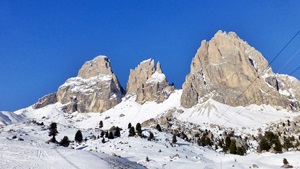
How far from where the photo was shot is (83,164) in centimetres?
3841

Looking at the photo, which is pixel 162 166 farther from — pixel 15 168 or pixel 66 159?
pixel 15 168

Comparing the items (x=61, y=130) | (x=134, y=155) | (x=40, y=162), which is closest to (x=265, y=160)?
(x=134, y=155)

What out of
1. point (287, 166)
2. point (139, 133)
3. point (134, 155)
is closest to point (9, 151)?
point (134, 155)

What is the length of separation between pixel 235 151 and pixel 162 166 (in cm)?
5585

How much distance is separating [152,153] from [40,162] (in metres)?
36.8

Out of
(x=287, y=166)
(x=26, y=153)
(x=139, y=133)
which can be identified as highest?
(x=139, y=133)

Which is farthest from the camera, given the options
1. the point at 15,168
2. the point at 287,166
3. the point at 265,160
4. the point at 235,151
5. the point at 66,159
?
the point at 235,151

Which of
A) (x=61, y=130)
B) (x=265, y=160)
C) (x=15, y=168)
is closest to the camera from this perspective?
(x=15, y=168)

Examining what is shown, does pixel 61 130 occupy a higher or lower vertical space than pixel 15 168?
higher

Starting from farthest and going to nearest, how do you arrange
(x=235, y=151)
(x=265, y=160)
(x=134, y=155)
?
(x=235, y=151)
(x=134, y=155)
(x=265, y=160)

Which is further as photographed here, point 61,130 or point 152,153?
point 61,130

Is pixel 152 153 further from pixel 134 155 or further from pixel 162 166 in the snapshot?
pixel 162 166

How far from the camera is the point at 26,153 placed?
1687 inches

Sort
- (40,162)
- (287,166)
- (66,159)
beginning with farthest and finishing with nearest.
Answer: (287,166) → (66,159) → (40,162)
